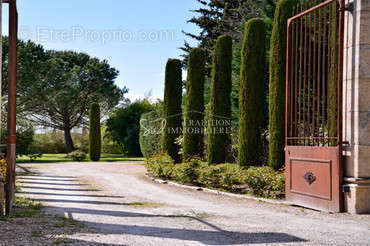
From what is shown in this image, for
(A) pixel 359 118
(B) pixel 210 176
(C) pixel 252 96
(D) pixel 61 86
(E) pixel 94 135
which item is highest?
(D) pixel 61 86

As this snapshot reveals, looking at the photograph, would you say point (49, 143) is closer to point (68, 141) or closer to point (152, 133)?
point (68, 141)

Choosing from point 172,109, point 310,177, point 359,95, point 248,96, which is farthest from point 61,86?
point 359,95

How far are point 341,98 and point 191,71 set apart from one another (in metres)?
7.02

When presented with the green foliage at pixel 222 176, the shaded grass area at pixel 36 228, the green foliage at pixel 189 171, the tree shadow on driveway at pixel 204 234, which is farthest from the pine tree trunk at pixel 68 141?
the tree shadow on driveway at pixel 204 234

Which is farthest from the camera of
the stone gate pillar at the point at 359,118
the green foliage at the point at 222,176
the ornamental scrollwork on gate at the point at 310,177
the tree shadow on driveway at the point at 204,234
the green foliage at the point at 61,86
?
the green foliage at the point at 61,86

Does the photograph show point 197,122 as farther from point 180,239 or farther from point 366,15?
point 180,239

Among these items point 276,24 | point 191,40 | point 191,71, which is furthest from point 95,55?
point 276,24

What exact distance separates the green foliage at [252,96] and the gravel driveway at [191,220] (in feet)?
5.65

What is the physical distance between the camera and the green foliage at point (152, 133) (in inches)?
701

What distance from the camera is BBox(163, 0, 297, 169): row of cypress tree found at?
32.4 feet

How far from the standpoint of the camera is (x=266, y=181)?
9.24m

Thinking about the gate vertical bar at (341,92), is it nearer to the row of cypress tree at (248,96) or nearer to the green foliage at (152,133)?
the row of cypress tree at (248,96)

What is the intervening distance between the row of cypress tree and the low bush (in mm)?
543

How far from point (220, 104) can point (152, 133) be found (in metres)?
7.43
